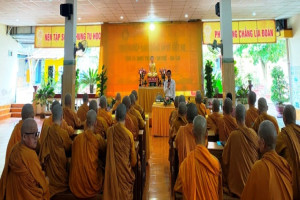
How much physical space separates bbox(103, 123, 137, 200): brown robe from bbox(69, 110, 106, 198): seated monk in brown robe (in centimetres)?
19

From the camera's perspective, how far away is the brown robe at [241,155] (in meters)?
2.31

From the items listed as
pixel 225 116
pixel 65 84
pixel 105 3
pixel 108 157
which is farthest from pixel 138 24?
pixel 108 157

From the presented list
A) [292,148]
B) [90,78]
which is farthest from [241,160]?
[90,78]

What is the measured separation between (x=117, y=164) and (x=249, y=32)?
11150 millimetres

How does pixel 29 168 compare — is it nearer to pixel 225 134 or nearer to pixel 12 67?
pixel 225 134

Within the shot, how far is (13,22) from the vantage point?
11320 millimetres

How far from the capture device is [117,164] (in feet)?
8.28

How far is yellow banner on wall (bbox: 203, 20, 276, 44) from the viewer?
35.8 ft

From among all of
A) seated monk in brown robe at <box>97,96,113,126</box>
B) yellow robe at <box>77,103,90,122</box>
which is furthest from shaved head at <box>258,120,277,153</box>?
yellow robe at <box>77,103,90,122</box>

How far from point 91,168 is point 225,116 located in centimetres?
218

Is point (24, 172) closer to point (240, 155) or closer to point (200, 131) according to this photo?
point (200, 131)

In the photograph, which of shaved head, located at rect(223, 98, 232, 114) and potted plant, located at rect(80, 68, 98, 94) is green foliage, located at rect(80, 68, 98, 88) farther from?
shaved head, located at rect(223, 98, 232, 114)

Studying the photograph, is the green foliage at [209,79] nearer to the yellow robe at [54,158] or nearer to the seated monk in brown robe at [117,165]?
the seated monk in brown robe at [117,165]

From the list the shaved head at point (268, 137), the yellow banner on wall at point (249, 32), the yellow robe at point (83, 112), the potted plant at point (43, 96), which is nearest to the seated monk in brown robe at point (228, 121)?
the shaved head at point (268, 137)
